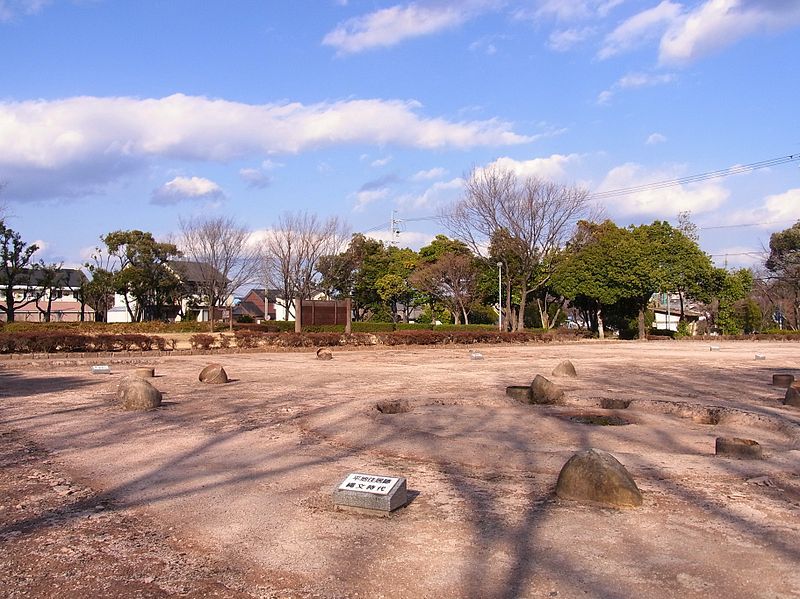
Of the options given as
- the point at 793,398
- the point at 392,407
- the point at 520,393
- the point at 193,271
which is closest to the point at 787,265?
the point at 193,271

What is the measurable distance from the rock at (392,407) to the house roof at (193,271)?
3465 cm

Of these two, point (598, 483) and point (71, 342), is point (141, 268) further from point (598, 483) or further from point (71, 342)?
point (598, 483)

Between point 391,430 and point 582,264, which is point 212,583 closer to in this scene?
point 391,430

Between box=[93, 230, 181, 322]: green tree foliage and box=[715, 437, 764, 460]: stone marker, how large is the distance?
4064cm

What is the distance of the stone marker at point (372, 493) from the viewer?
182 inches

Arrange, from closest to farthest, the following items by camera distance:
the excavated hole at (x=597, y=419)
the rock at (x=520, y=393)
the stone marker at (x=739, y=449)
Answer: the stone marker at (x=739, y=449) < the excavated hole at (x=597, y=419) < the rock at (x=520, y=393)

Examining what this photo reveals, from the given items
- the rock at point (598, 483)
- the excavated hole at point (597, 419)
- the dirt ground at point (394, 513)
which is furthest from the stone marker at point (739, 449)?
the rock at point (598, 483)

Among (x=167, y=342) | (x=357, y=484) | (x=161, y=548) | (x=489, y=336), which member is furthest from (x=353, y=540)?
(x=489, y=336)

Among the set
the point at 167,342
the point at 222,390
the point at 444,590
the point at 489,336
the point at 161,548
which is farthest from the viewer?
the point at 489,336

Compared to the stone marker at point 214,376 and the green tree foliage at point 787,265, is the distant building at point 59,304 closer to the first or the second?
the stone marker at point 214,376

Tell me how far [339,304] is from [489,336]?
24.5 ft

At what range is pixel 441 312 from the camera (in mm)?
48406

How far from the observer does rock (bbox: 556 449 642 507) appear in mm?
4809

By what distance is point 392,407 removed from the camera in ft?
32.6
